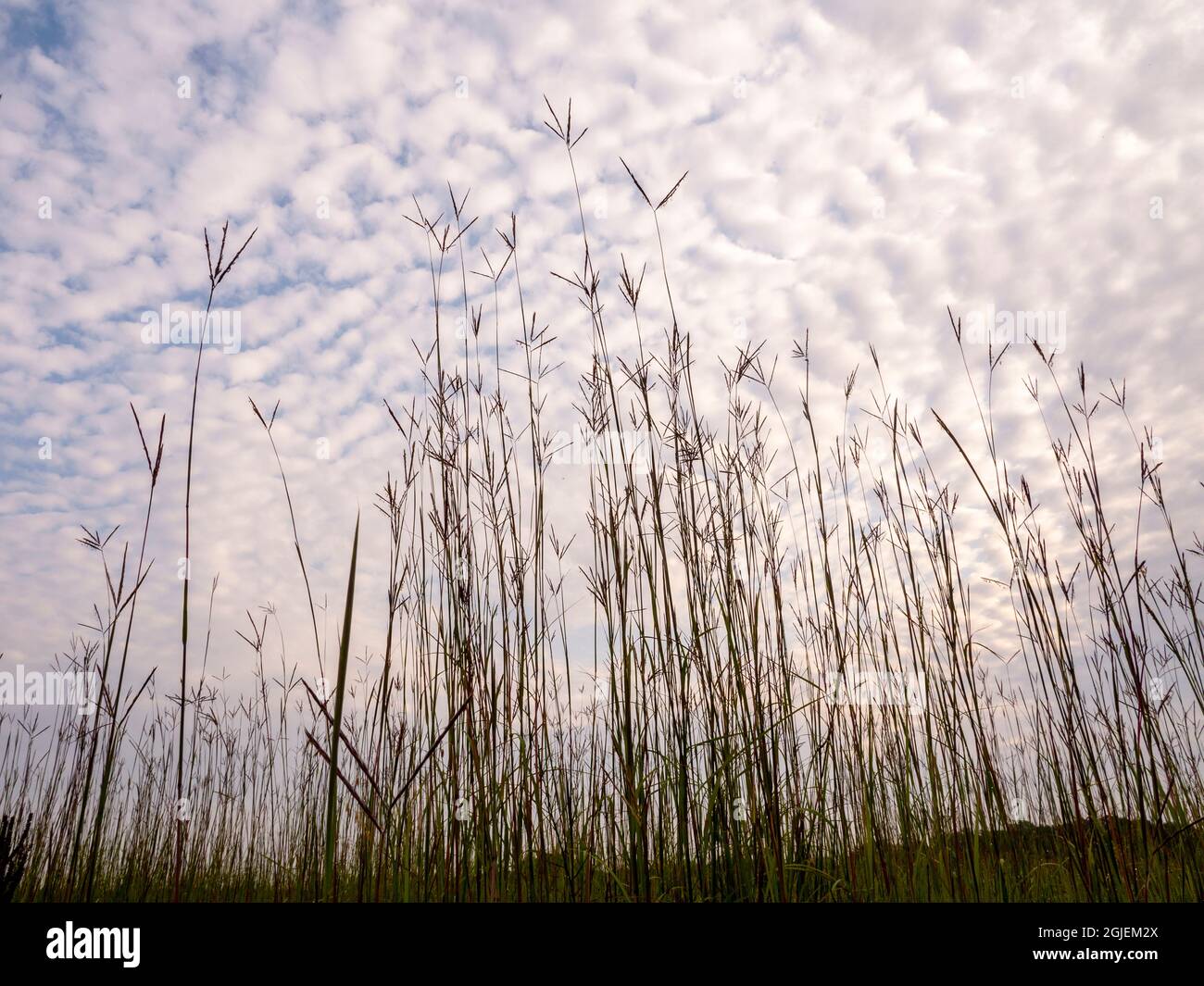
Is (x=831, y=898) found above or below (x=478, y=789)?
below

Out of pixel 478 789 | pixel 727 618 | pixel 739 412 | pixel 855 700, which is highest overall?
pixel 739 412

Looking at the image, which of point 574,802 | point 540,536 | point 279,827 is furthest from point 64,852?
point 540,536

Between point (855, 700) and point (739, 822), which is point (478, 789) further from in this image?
point (855, 700)

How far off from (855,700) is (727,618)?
0.76 metres

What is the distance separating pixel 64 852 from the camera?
3.34 m

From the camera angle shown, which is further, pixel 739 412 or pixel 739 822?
pixel 739 412

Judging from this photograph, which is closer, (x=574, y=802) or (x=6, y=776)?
(x=574, y=802)
